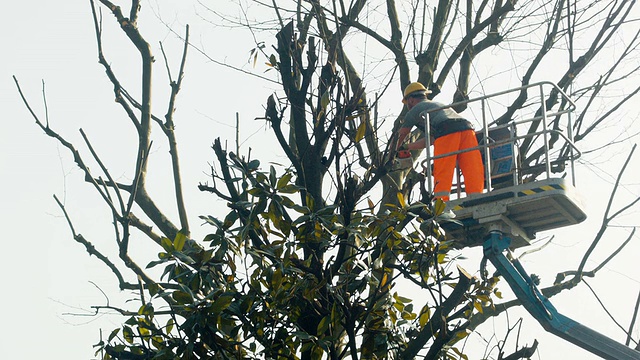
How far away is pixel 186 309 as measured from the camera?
19.1 ft

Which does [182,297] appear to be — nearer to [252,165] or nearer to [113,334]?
[113,334]

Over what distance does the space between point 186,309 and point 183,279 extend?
0.26m

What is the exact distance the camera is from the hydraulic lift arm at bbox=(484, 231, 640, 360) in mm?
7738

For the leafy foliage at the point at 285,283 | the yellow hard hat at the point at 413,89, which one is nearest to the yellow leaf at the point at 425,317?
the leafy foliage at the point at 285,283

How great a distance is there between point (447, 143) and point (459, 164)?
8.2 inches

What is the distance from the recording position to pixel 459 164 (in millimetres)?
8398

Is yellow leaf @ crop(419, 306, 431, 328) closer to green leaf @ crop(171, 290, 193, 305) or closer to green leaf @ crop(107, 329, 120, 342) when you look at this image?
green leaf @ crop(171, 290, 193, 305)

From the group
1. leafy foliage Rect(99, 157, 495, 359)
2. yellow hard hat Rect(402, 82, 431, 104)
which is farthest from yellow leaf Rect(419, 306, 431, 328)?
yellow hard hat Rect(402, 82, 431, 104)

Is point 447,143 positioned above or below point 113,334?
above

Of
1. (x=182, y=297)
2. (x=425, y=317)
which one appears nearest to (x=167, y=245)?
(x=182, y=297)

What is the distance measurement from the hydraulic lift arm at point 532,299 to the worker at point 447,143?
507mm

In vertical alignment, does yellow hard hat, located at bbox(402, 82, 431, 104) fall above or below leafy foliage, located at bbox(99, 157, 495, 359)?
above

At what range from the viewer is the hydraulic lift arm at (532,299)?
7.74 m

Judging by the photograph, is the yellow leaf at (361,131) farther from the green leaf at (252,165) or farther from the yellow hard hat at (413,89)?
the yellow hard hat at (413,89)
